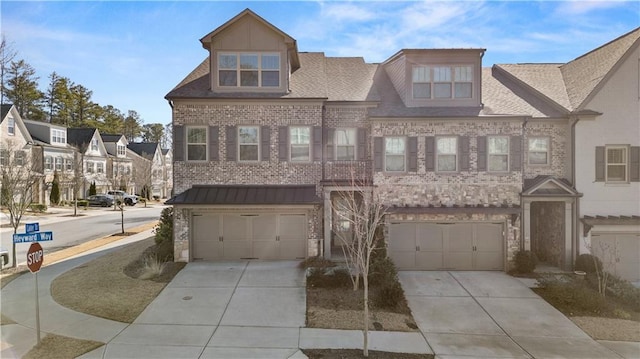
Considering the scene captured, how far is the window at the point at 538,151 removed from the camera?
48.7 feet

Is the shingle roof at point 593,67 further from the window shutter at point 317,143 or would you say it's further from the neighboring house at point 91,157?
the neighboring house at point 91,157

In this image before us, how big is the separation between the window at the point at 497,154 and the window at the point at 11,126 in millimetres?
45056

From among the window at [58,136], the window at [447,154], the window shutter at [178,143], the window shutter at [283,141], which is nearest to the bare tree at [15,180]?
the window at [58,136]

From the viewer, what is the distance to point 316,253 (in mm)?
14461

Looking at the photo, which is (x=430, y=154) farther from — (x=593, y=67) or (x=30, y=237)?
(x=30, y=237)

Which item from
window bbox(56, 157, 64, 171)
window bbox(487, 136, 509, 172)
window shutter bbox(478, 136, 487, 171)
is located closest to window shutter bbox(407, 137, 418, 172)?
window shutter bbox(478, 136, 487, 171)

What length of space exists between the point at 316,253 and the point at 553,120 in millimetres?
12090

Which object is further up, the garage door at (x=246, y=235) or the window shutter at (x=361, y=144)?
the window shutter at (x=361, y=144)

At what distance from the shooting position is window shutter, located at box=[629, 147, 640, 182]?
14273 millimetres

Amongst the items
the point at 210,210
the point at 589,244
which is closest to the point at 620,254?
the point at 589,244

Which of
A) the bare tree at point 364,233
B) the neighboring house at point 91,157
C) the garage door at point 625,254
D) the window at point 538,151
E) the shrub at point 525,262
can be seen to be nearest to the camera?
the bare tree at point 364,233

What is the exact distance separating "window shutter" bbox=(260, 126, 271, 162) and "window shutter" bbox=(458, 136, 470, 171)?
8409 mm

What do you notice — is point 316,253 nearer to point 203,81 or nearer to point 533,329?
point 533,329

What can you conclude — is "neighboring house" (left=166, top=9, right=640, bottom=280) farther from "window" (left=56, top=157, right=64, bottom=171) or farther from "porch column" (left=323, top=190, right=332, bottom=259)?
"window" (left=56, top=157, right=64, bottom=171)
